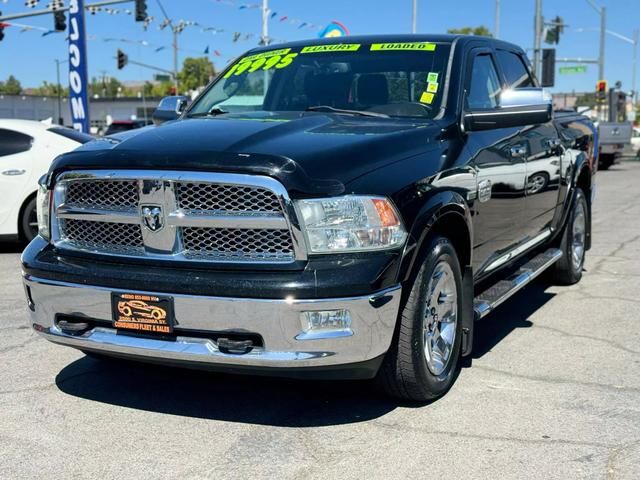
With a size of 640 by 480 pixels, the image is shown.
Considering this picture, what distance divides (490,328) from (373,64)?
2.06m

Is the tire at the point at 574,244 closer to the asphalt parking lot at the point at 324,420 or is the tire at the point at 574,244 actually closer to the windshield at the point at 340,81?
the asphalt parking lot at the point at 324,420

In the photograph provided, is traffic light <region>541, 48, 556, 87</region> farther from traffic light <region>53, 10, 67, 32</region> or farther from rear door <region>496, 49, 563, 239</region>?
rear door <region>496, 49, 563, 239</region>

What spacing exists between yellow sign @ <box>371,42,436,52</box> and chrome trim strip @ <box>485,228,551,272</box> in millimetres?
1384

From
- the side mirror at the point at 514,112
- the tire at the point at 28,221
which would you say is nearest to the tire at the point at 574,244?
the side mirror at the point at 514,112

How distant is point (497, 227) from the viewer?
481 centimetres

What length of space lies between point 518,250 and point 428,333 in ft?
5.75

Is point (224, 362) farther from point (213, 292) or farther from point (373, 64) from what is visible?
point (373, 64)

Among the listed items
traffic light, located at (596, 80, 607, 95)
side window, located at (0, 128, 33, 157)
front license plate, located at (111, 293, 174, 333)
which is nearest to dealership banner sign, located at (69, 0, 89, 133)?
side window, located at (0, 128, 33, 157)

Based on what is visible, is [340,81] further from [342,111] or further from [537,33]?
[537,33]

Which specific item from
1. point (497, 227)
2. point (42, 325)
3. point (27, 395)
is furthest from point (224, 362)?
point (497, 227)

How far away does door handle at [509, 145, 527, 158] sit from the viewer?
16.6 feet

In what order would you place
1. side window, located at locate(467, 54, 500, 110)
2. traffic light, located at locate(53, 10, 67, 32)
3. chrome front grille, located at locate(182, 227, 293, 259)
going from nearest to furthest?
chrome front grille, located at locate(182, 227, 293, 259) → side window, located at locate(467, 54, 500, 110) → traffic light, located at locate(53, 10, 67, 32)

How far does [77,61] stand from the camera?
1552 centimetres

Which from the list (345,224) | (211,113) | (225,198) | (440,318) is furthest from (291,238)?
(211,113)
